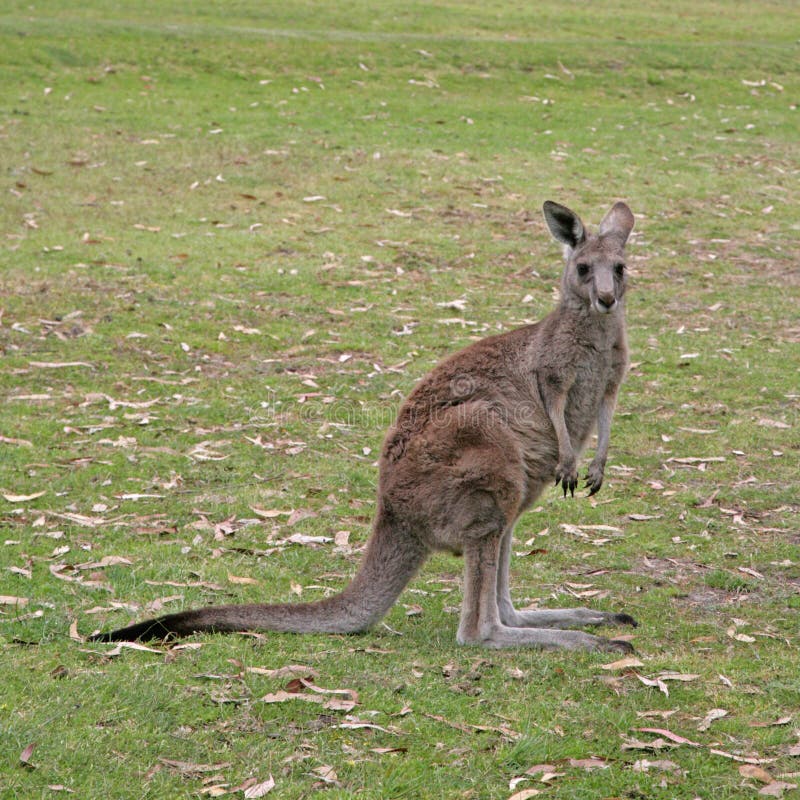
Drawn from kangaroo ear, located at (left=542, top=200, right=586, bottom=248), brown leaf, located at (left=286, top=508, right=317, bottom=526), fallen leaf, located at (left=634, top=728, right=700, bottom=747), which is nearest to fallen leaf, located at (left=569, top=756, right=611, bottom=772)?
fallen leaf, located at (left=634, top=728, right=700, bottom=747)

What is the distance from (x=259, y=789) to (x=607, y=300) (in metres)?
2.44

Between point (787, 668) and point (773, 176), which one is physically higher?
point (773, 176)

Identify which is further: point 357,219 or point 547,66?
point 547,66

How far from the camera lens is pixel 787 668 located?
429cm

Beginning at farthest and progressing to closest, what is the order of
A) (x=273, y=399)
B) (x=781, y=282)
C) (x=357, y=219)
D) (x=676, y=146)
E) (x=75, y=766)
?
(x=676, y=146), (x=357, y=219), (x=781, y=282), (x=273, y=399), (x=75, y=766)

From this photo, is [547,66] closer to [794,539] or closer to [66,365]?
[66,365]

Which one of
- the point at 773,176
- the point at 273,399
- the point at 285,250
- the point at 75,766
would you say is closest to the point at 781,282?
the point at 773,176

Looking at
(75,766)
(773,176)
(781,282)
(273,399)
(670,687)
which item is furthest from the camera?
(773,176)

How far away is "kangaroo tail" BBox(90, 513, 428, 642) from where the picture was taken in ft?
14.0

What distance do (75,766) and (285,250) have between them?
25.6ft

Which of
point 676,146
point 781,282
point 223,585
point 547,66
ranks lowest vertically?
point 223,585

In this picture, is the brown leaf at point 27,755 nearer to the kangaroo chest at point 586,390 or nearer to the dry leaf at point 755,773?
the dry leaf at point 755,773

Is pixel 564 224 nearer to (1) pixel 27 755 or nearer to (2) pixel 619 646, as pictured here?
(2) pixel 619 646

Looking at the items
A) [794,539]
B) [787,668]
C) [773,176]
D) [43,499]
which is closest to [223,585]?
[43,499]
